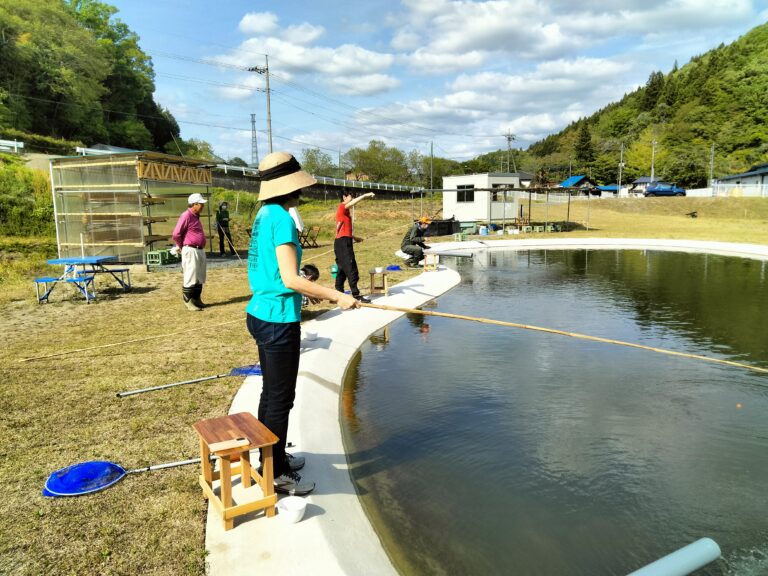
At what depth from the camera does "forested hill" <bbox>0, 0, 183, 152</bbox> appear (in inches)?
1571

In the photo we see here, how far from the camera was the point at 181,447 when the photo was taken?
14.0 feet

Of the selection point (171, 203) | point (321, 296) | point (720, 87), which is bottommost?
point (321, 296)

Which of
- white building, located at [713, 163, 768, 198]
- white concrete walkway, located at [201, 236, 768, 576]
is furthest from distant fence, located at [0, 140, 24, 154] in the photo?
white building, located at [713, 163, 768, 198]

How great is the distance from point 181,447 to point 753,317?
10.9 meters

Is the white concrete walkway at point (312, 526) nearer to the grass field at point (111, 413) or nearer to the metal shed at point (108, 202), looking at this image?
the grass field at point (111, 413)

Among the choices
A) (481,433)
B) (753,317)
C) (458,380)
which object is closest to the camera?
(481,433)

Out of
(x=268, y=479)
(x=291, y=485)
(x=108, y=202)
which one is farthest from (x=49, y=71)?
(x=268, y=479)

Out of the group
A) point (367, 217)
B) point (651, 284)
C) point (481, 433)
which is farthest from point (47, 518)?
point (367, 217)

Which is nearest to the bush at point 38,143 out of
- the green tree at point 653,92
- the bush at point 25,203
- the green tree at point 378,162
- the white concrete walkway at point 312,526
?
the bush at point 25,203

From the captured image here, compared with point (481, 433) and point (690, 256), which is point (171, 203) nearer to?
point (481, 433)

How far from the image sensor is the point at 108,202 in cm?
1575

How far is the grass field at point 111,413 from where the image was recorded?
2994 millimetres

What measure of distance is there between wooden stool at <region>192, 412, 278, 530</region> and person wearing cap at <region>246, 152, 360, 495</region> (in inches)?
8.1

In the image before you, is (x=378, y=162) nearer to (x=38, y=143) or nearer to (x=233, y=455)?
(x=38, y=143)
